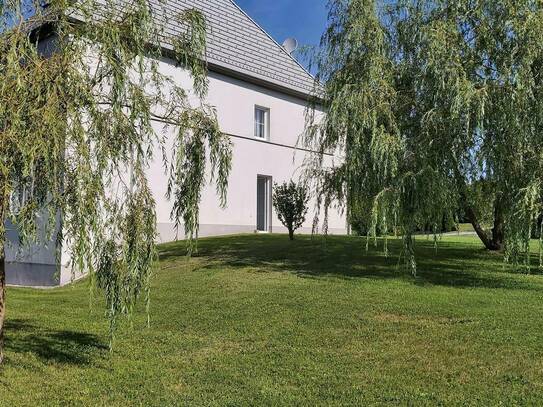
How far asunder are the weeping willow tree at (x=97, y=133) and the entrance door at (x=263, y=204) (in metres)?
13.8

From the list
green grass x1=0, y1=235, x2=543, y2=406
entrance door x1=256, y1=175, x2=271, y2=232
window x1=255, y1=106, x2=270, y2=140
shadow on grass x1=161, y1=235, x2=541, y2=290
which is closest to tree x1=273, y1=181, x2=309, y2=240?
shadow on grass x1=161, y1=235, x2=541, y2=290

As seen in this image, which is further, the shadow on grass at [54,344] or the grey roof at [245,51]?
the grey roof at [245,51]

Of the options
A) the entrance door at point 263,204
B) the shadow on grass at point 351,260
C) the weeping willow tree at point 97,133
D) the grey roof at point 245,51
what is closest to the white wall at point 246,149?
the entrance door at point 263,204

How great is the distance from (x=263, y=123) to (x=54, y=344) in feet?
46.8

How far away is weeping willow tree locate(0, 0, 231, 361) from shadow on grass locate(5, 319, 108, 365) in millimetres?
1367

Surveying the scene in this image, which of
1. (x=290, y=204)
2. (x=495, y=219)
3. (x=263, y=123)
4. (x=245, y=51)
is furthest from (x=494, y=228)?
(x=245, y=51)

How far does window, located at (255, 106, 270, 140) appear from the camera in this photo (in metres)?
20.7

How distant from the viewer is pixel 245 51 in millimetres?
20188

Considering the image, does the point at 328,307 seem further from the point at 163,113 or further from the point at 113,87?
the point at 113,87

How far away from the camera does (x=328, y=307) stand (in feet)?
29.2

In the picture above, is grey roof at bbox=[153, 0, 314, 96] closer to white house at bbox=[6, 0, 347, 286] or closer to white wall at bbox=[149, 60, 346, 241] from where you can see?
white house at bbox=[6, 0, 347, 286]

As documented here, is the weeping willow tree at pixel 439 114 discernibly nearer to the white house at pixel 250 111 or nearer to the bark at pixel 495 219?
the bark at pixel 495 219

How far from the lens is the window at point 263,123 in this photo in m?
20.7

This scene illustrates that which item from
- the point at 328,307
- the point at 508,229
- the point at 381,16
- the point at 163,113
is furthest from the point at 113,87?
the point at 381,16
